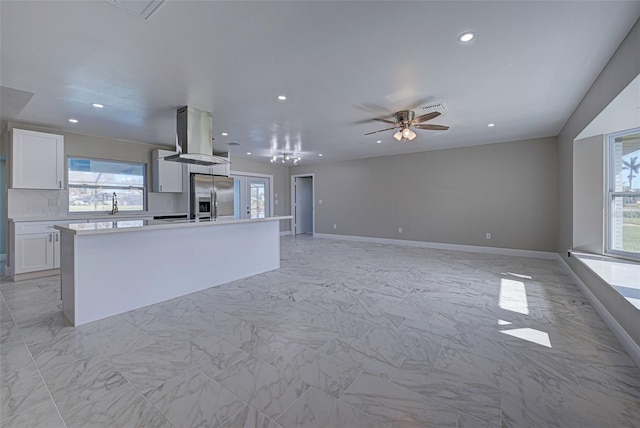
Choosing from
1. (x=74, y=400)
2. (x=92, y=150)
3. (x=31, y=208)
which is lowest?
(x=74, y=400)

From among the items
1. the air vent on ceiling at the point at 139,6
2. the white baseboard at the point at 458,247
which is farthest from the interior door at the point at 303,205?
the air vent on ceiling at the point at 139,6

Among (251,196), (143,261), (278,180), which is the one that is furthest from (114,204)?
(278,180)

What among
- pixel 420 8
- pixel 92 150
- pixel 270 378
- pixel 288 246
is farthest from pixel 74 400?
pixel 288 246

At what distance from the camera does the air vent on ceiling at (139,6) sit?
69.2 inches

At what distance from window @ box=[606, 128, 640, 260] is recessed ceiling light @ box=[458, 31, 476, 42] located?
2906 millimetres

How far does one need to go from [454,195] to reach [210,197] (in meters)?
5.66

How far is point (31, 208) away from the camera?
4.62 meters

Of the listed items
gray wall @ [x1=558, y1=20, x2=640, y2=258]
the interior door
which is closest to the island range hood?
gray wall @ [x1=558, y1=20, x2=640, y2=258]

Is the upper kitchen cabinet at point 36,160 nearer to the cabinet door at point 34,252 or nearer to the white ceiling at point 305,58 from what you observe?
the white ceiling at point 305,58

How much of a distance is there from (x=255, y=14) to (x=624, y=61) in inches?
113

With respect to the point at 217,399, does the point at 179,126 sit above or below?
above

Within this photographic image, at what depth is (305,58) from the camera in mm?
2506

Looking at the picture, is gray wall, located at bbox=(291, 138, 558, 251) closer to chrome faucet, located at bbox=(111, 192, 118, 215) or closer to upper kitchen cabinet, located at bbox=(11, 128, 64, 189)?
chrome faucet, located at bbox=(111, 192, 118, 215)

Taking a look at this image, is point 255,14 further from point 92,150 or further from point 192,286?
point 92,150
